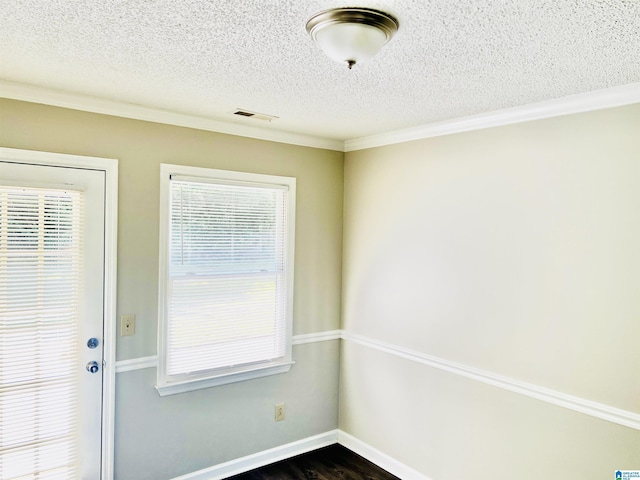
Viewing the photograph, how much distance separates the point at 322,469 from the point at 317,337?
0.96 m

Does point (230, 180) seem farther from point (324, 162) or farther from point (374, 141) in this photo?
point (374, 141)

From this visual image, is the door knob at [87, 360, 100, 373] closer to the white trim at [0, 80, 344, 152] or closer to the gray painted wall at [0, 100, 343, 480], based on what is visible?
the gray painted wall at [0, 100, 343, 480]

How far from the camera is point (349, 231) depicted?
372 centimetres

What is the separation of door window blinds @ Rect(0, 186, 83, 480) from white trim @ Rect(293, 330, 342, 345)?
1.54 metres

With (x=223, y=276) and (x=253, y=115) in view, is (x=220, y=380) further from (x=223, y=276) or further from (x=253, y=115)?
(x=253, y=115)

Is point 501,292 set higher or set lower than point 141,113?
lower

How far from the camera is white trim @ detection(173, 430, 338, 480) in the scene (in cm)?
312

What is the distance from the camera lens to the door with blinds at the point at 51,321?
2400 mm

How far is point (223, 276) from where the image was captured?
10.3 ft

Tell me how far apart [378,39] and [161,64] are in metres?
1.02

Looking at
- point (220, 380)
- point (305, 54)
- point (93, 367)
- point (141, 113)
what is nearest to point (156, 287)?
point (93, 367)

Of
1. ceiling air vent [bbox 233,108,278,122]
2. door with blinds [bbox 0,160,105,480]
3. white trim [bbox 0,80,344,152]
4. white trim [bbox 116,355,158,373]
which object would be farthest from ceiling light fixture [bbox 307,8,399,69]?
white trim [bbox 116,355,158,373]


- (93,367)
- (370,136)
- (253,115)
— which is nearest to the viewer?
(93,367)

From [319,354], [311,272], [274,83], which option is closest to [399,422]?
[319,354]
